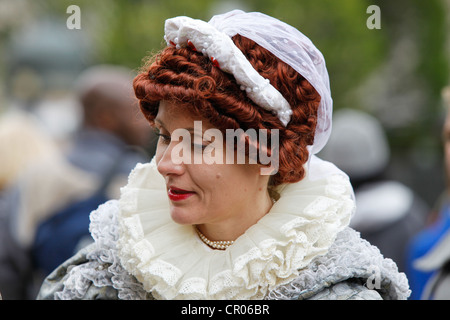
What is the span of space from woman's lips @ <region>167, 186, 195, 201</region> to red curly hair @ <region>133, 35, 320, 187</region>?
9.4 inches

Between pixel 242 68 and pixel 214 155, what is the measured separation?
0.96ft

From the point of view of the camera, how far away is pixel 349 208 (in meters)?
2.21

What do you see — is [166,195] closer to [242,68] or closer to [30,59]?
[242,68]

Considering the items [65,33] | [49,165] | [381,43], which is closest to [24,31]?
[65,33]

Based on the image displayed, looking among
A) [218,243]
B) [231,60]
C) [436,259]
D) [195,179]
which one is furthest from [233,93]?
[436,259]

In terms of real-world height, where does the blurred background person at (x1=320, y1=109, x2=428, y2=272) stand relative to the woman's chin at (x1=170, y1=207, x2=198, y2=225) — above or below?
below

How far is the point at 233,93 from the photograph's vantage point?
207 cm

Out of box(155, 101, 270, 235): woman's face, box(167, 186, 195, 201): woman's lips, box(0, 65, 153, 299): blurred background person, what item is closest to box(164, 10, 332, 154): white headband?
box(155, 101, 270, 235): woman's face

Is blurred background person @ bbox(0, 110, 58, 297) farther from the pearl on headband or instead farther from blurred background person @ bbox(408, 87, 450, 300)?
the pearl on headband

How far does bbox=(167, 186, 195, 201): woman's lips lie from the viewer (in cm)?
213

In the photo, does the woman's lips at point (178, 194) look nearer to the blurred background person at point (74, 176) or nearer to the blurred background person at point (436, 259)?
the blurred background person at point (436, 259)

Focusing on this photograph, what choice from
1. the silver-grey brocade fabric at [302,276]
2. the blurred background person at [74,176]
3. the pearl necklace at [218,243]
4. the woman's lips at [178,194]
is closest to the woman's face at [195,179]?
the woman's lips at [178,194]

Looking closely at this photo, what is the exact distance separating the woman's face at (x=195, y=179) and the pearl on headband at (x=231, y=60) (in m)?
0.18

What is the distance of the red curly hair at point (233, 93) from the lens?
2.05 metres
